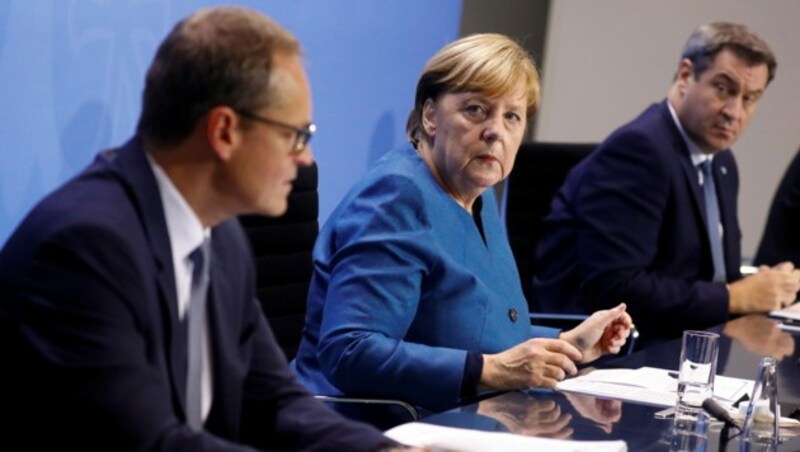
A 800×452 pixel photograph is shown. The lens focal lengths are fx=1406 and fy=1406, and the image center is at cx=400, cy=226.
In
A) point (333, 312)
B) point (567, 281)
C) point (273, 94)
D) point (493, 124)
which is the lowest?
point (567, 281)

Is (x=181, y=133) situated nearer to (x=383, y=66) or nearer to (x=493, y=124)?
(x=493, y=124)

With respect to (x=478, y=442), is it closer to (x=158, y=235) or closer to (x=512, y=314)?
(x=158, y=235)

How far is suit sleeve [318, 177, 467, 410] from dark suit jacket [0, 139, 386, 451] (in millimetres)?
952

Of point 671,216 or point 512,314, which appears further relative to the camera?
point 671,216

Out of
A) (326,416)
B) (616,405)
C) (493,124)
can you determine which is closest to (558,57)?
(493,124)

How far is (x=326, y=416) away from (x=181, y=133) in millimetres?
542

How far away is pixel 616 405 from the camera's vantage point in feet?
9.04

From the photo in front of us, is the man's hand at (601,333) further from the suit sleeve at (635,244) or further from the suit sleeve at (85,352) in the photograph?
the suit sleeve at (85,352)

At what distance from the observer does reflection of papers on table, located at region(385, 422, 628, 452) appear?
6.91 feet

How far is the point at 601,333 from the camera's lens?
3.02 metres

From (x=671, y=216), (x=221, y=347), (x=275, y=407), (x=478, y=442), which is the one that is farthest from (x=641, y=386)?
(x=671, y=216)

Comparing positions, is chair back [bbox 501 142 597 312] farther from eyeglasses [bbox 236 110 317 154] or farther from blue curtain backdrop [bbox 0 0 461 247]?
eyeglasses [bbox 236 110 317 154]

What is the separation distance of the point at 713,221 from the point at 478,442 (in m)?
2.54

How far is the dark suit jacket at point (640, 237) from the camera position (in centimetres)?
425
